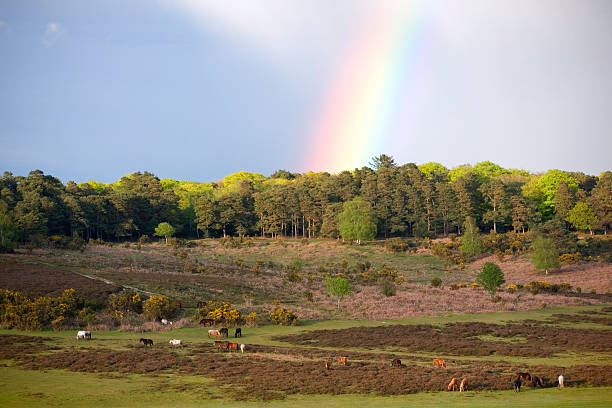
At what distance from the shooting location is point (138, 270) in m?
57.6

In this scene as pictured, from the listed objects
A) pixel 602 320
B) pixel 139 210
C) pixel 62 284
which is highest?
pixel 139 210

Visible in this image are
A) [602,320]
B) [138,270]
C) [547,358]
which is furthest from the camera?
[138,270]

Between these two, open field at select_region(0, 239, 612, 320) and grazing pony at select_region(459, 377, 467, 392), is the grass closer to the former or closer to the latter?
grazing pony at select_region(459, 377, 467, 392)

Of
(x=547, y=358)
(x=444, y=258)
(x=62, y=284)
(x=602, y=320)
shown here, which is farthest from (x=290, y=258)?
(x=547, y=358)

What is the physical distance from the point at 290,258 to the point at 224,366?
64255mm

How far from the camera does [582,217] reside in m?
92.4

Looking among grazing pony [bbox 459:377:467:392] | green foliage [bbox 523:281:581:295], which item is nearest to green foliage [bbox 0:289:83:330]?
grazing pony [bbox 459:377:467:392]

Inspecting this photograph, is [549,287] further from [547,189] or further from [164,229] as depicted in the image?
[164,229]

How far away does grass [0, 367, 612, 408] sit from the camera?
57.6ft

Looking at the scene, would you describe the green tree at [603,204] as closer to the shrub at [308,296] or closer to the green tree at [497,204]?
the green tree at [497,204]

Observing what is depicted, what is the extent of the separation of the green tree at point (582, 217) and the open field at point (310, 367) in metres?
63.9

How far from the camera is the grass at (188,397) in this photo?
57.6 feet

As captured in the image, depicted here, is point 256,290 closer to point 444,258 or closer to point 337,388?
point 337,388

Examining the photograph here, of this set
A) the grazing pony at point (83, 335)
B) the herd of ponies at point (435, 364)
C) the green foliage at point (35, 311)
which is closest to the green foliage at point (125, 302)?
the green foliage at point (35, 311)
